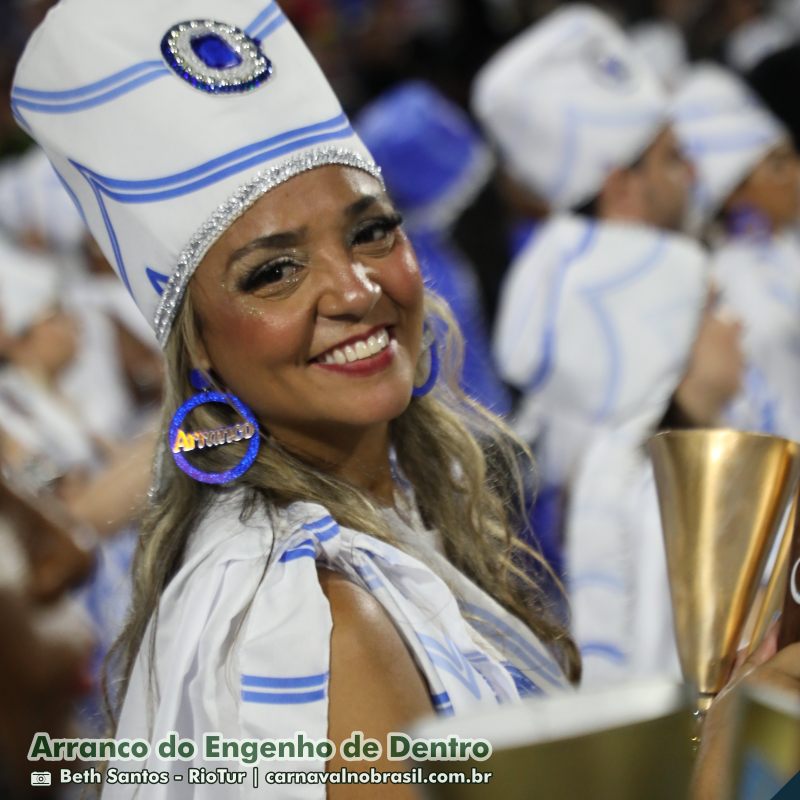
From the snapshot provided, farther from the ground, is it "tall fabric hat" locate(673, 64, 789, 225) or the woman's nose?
the woman's nose

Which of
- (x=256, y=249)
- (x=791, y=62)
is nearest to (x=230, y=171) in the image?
(x=256, y=249)

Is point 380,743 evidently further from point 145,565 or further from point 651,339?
point 651,339

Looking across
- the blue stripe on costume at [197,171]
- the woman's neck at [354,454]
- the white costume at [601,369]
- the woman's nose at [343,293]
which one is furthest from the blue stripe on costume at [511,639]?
the white costume at [601,369]

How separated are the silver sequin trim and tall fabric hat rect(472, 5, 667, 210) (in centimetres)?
302

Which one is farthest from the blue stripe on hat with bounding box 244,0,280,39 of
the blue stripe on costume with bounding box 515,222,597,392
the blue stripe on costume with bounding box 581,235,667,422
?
the blue stripe on costume with bounding box 515,222,597,392

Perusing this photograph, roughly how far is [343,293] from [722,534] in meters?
0.61

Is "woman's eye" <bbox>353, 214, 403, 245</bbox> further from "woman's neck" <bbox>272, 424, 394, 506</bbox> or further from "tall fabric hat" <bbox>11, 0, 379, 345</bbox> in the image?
"woman's neck" <bbox>272, 424, 394, 506</bbox>

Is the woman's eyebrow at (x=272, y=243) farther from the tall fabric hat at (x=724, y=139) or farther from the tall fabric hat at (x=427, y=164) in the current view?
the tall fabric hat at (x=427, y=164)

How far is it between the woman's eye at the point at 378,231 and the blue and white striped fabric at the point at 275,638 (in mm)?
411

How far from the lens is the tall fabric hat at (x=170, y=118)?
187 cm

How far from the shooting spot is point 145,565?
1971 mm

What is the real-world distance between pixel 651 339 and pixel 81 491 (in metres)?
1.73

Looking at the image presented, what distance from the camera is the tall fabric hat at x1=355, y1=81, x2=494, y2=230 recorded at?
18.1ft

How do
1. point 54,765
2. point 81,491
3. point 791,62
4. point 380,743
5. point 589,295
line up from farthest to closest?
point 791,62 < point 589,295 < point 81,491 < point 54,765 < point 380,743
